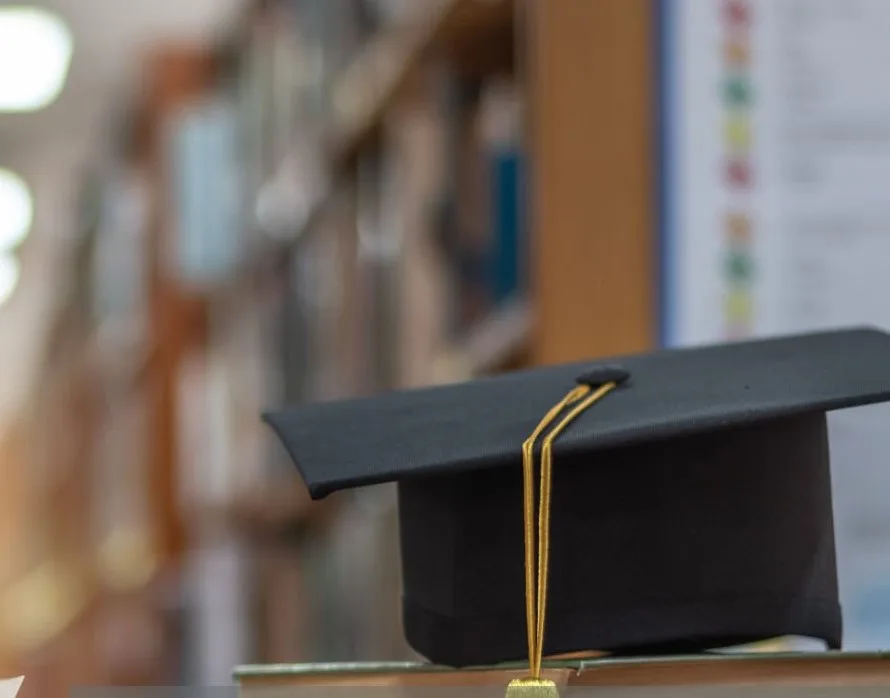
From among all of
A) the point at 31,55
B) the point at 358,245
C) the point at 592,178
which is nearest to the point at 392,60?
the point at 358,245

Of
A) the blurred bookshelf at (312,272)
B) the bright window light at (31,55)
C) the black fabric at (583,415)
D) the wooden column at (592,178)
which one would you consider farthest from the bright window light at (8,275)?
the black fabric at (583,415)

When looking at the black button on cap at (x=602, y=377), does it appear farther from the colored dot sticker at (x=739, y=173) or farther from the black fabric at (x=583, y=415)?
the colored dot sticker at (x=739, y=173)

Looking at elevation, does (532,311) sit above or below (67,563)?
above

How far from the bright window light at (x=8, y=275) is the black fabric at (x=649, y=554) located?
637 centimetres

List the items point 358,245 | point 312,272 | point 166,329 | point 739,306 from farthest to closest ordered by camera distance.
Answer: point 166,329
point 312,272
point 358,245
point 739,306

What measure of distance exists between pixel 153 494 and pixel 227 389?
0.41 meters

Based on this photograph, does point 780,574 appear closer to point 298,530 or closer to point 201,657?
point 298,530

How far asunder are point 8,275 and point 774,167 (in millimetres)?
6149

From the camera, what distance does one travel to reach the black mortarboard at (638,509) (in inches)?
20.9

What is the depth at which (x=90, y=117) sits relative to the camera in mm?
5586

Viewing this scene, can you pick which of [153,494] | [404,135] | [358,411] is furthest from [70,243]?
[358,411]

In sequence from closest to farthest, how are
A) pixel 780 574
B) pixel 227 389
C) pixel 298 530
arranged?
pixel 780 574 < pixel 298 530 < pixel 227 389

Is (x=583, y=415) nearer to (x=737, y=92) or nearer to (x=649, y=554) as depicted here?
(x=649, y=554)

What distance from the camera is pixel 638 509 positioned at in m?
0.55
